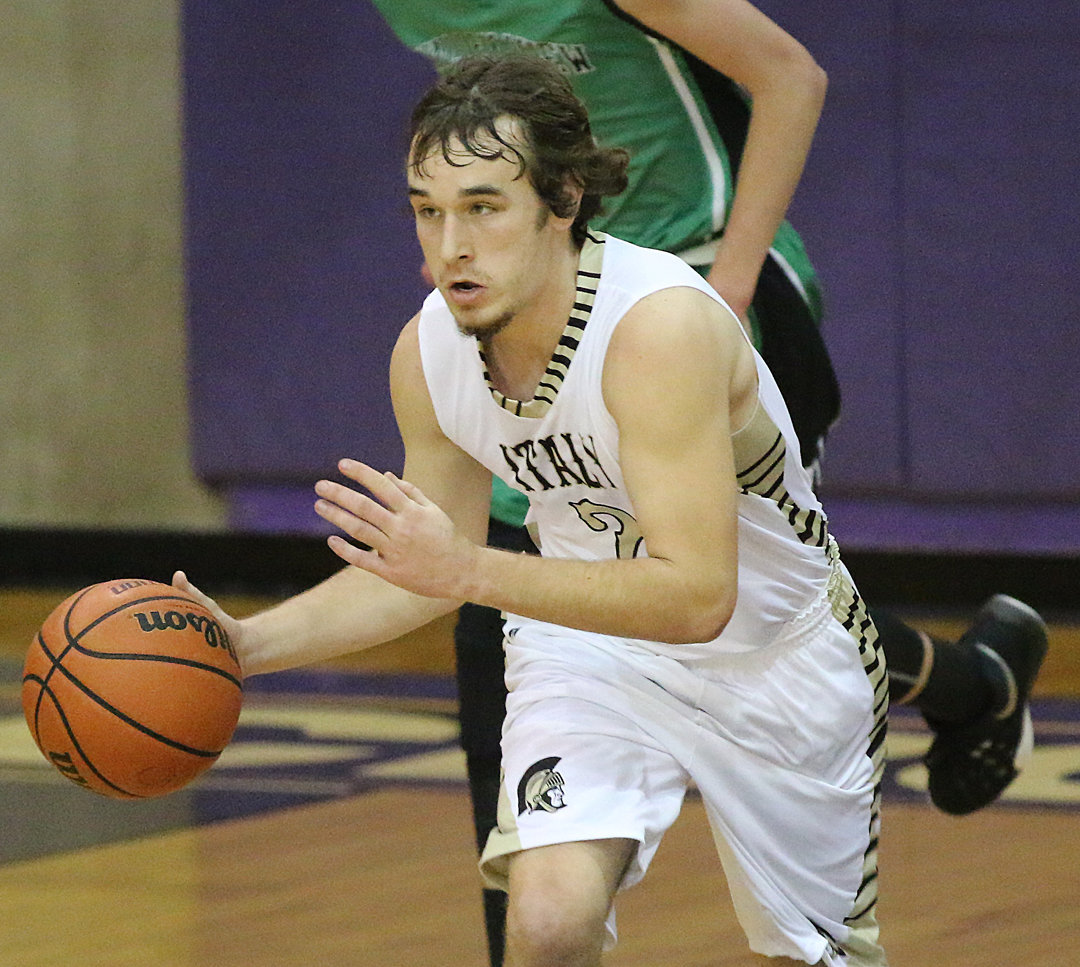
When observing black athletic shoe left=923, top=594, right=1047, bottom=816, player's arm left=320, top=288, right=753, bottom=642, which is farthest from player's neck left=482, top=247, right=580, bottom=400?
black athletic shoe left=923, top=594, right=1047, bottom=816

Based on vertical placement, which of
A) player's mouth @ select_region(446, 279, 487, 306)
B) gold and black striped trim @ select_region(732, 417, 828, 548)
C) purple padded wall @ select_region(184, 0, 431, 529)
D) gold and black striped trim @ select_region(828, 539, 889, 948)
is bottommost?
purple padded wall @ select_region(184, 0, 431, 529)

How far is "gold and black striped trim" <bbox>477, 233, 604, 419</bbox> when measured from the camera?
2.12 meters

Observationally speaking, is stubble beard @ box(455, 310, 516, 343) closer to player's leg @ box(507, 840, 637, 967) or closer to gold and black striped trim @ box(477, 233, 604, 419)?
gold and black striped trim @ box(477, 233, 604, 419)

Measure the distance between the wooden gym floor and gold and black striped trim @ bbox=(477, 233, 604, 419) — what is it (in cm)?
123

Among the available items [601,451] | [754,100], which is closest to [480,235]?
[601,451]

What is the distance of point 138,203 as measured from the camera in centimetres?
780

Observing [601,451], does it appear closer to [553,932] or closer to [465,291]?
[465,291]

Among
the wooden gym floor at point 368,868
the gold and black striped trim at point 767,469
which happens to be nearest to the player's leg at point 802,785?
the gold and black striped trim at point 767,469

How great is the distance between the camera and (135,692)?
7.23ft

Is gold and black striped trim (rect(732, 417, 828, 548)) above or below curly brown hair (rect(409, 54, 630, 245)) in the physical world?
below

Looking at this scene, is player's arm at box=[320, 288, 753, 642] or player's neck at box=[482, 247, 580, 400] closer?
player's arm at box=[320, 288, 753, 642]

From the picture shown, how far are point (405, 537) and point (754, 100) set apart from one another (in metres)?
0.95

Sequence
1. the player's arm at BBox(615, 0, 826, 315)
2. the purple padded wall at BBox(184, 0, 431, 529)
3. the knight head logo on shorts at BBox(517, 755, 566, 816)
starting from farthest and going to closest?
1. the purple padded wall at BBox(184, 0, 431, 529)
2. the player's arm at BBox(615, 0, 826, 315)
3. the knight head logo on shorts at BBox(517, 755, 566, 816)

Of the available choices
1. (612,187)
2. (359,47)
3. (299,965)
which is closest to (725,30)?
(612,187)
